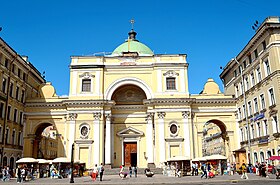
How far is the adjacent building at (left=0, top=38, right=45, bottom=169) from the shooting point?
1410 inches

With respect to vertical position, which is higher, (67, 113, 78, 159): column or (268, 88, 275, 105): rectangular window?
(268, 88, 275, 105): rectangular window

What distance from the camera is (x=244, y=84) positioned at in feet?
131

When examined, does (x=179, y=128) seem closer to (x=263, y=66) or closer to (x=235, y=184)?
(x=263, y=66)

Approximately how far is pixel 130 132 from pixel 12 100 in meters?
16.3

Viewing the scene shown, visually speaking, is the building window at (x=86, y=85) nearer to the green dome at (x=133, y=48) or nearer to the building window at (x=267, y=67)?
the green dome at (x=133, y=48)

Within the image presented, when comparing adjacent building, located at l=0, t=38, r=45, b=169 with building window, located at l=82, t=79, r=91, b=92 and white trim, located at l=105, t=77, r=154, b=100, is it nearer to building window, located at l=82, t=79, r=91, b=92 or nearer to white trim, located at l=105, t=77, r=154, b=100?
building window, located at l=82, t=79, r=91, b=92

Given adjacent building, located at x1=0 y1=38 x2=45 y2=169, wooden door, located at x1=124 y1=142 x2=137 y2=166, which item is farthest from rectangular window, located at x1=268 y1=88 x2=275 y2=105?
adjacent building, located at x1=0 y1=38 x2=45 y2=169

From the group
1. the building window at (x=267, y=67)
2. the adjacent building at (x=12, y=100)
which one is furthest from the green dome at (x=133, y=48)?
the building window at (x=267, y=67)

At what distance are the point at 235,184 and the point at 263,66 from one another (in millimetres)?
17607

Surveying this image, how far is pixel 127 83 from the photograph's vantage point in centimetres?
4222

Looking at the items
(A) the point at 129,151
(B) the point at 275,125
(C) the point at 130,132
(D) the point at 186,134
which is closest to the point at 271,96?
(B) the point at 275,125

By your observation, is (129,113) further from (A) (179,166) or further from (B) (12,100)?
(B) (12,100)

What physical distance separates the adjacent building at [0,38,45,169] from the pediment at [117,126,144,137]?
13926 mm

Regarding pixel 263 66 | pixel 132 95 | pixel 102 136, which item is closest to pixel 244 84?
pixel 263 66
